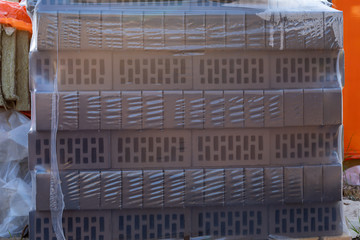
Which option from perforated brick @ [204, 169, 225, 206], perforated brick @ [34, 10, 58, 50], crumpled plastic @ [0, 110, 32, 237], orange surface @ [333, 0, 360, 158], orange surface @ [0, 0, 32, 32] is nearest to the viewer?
perforated brick @ [34, 10, 58, 50]

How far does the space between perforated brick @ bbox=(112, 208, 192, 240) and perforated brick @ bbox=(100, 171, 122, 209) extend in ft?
0.31

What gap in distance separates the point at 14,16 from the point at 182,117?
1.79m

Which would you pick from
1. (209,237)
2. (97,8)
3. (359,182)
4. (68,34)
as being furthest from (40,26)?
(359,182)

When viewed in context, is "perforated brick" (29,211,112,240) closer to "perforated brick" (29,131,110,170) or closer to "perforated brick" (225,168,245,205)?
"perforated brick" (29,131,110,170)

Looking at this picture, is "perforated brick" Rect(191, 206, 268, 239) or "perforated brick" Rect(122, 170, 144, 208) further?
"perforated brick" Rect(191, 206, 268, 239)

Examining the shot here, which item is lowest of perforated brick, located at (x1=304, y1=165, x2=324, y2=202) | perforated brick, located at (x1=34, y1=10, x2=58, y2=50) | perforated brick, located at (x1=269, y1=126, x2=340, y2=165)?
perforated brick, located at (x1=304, y1=165, x2=324, y2=202)

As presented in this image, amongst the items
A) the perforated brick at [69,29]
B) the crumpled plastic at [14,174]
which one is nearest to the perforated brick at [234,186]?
the perforated brick at [69,29]

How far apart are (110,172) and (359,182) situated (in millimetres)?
3006

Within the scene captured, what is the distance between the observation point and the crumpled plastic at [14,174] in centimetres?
324

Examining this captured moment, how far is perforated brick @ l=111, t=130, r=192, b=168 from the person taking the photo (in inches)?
103

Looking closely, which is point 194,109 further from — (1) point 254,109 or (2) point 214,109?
(1) point 254,109

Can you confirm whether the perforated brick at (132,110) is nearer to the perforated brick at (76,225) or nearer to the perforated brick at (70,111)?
the perforated brick at (70,111)

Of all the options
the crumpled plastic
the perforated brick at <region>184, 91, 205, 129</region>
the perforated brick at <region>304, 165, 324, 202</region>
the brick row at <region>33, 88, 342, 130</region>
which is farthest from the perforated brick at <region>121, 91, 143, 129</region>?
the crumpled plastic

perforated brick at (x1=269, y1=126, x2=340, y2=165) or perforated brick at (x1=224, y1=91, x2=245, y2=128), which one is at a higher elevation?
perforated brick at (x1=224, y1=91, x2=245, y2=128)
